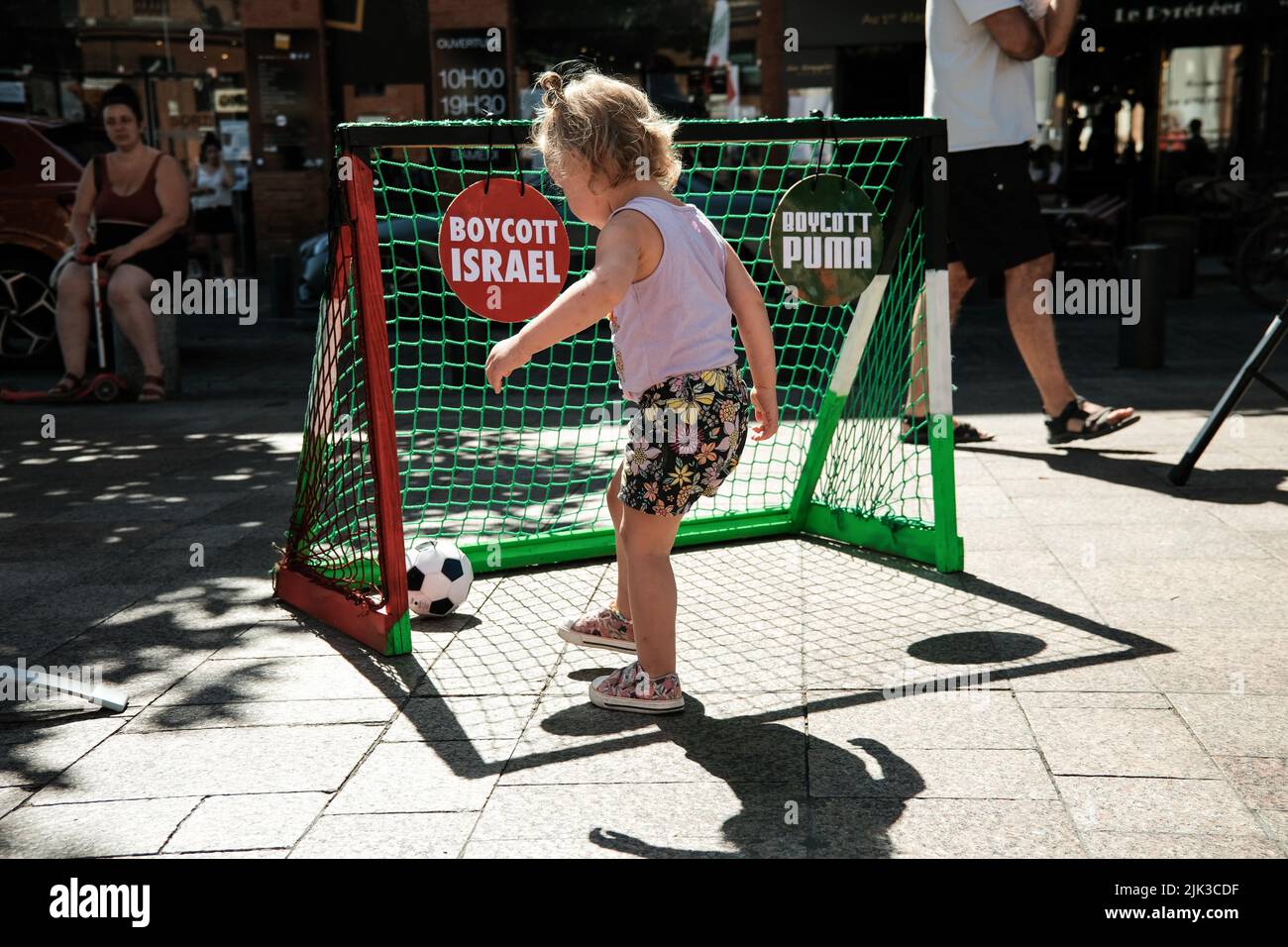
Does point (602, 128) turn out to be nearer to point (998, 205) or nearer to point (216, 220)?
point (998, 205)

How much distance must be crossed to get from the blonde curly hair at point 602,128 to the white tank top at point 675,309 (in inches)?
4.5

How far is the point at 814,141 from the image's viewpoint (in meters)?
4.58

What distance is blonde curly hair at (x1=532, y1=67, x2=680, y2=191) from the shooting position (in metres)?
3.28

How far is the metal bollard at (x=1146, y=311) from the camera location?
9055 mm

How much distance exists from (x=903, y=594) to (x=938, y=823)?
1.75 metres

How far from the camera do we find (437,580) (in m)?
4.26

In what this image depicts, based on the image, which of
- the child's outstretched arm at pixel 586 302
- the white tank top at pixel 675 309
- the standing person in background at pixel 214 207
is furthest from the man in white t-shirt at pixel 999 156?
the standing person in background at pixel 214 207

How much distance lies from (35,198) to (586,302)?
27.3 ft

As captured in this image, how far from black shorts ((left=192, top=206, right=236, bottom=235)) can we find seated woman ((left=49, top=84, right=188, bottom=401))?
290 inches

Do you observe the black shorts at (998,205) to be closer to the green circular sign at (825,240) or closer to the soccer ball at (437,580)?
the green circular sign at (825,240)

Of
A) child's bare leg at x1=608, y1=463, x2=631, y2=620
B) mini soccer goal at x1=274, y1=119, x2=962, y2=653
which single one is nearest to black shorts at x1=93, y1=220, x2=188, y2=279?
mini soccer goal at x1=274, y1=119, x2=962, y2=653

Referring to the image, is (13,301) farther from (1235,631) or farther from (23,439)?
(1235,631)

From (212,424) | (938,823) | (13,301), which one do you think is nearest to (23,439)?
(212,424)

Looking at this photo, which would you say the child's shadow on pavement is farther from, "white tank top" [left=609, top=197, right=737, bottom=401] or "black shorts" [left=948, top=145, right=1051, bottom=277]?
"black shorts" [left=948, top=145, right=1051, bottom=277]
